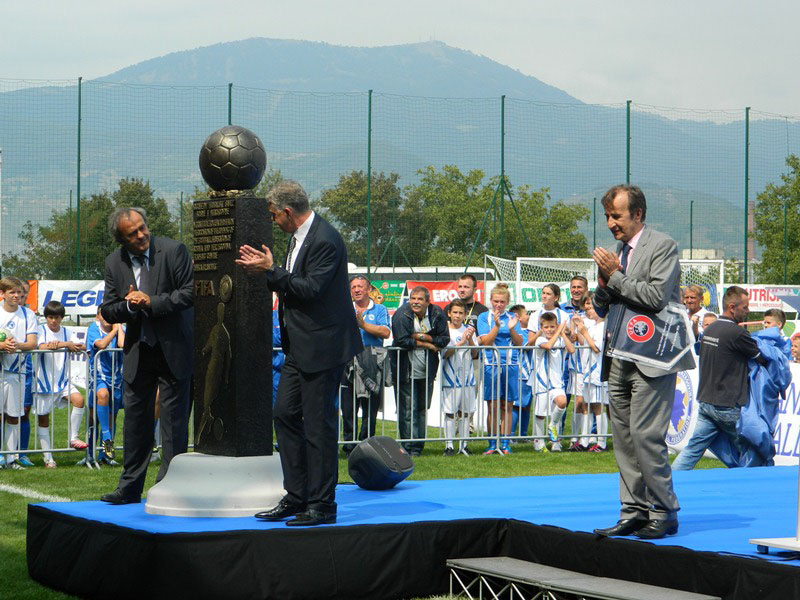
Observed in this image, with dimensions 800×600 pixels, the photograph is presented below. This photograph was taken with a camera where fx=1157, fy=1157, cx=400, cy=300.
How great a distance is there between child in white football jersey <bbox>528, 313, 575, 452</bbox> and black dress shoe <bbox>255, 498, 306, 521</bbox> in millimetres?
7144

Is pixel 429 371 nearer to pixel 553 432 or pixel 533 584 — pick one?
pixel 553 432

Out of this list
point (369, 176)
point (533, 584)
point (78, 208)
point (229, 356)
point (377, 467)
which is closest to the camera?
point (533, 584)

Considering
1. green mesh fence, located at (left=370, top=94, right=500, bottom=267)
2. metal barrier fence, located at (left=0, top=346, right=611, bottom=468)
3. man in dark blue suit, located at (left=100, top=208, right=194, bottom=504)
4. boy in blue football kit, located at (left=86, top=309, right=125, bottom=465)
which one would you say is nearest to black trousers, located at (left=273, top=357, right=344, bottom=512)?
man in dark blue suit, located at (left=100, top=208, right=194, bottom=504)

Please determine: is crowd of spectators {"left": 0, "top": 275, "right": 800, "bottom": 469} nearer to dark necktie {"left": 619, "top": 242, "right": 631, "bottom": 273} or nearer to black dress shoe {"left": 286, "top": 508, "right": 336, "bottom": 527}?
black dress shoe {"left": 286, "top": 508, "right": 336, "bottom": 527}

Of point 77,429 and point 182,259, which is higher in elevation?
point 182,259

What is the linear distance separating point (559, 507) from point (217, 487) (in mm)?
2158

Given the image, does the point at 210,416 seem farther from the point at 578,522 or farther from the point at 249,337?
the point at 578,522

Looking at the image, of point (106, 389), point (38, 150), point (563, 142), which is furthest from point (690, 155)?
point (106, 389)

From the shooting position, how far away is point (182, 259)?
26.0 ft

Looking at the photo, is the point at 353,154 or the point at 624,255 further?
the point at 353,154

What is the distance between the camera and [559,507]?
7.35 meters

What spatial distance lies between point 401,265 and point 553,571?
29202mm

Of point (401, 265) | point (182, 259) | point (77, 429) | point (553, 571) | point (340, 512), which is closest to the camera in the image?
point (553, 571)

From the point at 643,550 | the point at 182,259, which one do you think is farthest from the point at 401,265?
the point at 643,550
